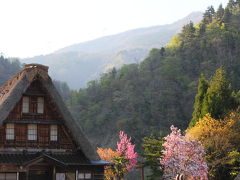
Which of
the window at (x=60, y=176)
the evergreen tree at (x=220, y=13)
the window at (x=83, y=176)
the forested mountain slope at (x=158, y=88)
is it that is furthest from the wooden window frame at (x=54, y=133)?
the evergreen tree at (x=220, y=13)

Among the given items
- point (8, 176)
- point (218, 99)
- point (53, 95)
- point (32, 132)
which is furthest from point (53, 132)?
point (218, 99)

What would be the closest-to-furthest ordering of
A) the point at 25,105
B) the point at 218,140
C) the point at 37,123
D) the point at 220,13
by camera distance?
the point at 37,123 < the point at 25,105 < the point at 218,140 < the point at 220,13

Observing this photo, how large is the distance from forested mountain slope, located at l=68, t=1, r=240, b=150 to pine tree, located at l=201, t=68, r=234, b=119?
45.1 meters

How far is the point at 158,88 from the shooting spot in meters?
108

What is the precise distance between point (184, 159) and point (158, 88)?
7219 centimetres

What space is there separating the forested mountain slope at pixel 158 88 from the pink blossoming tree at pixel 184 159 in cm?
5333

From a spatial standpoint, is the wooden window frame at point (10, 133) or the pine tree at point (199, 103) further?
the pine tree at point (199, 103)

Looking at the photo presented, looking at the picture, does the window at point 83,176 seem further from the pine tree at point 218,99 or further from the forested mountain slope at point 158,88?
the forested mountain slope at point 158,88

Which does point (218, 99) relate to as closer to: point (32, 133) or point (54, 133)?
point (54, 133)

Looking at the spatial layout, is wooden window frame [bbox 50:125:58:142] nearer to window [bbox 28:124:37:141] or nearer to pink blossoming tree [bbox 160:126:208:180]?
window [bbox 28:124:37:141]

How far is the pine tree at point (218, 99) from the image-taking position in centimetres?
4609

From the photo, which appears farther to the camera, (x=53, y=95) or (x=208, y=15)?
(x=208, y=15)

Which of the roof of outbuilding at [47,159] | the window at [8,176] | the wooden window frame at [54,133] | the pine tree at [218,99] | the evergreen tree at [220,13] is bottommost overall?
the window at [8,176]

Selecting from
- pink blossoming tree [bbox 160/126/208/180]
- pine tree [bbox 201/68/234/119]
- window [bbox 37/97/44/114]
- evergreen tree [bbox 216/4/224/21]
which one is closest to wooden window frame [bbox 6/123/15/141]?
window [bbox 37/97/44/114]
